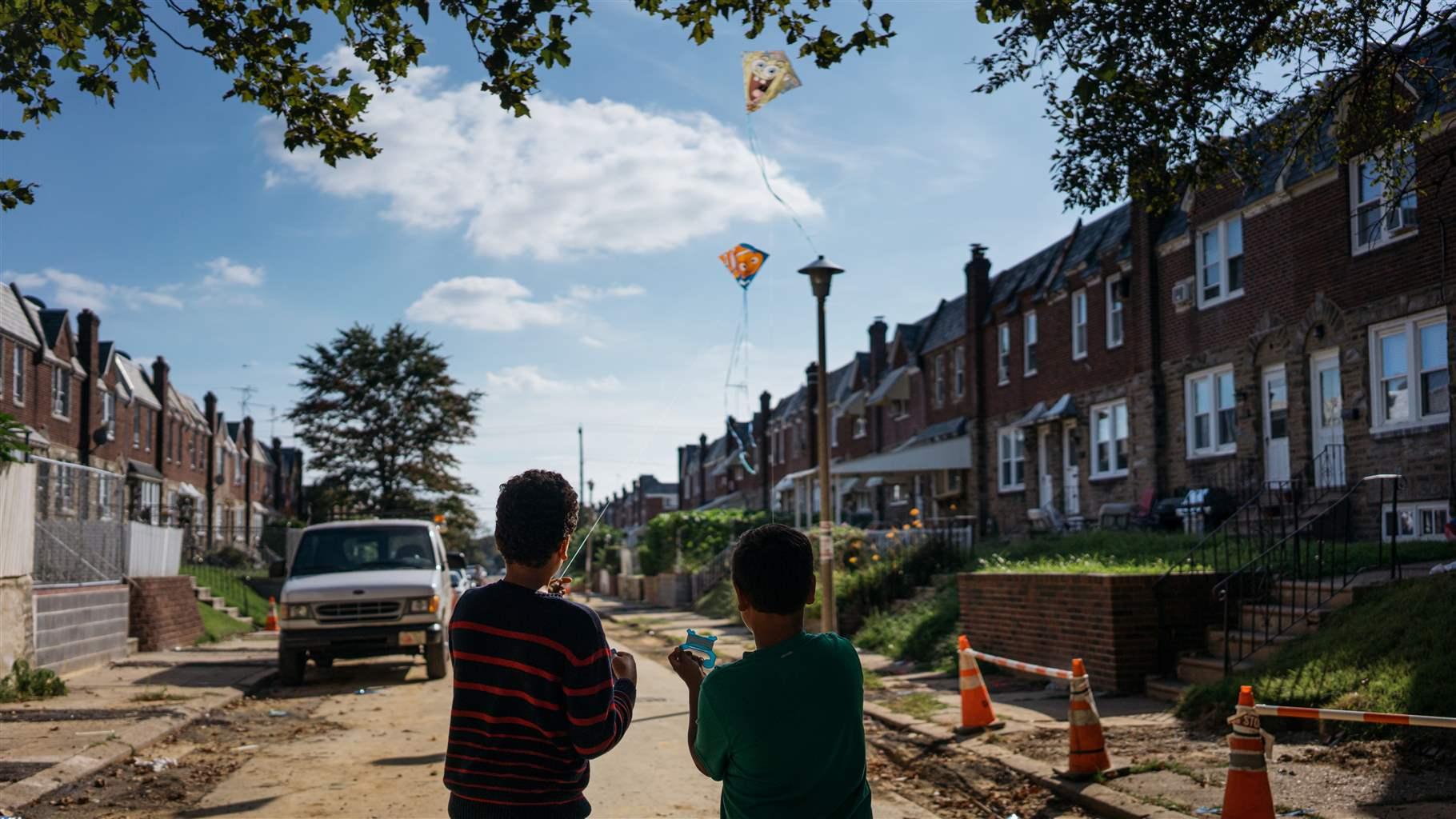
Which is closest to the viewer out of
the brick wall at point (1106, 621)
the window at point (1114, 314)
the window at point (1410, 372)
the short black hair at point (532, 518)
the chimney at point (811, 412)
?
the short black hair at point (532, 518)

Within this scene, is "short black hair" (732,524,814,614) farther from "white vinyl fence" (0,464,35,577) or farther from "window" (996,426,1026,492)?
"window" (996,426,1026,492)

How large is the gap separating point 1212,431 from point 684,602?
18780mm

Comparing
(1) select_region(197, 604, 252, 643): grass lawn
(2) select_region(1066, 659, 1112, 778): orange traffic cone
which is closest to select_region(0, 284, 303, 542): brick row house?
(1) select_region(197, 604, 252, 643): grass lawn

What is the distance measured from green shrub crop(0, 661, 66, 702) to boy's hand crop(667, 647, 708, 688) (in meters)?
11.8

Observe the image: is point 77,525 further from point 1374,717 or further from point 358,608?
point 1374,717

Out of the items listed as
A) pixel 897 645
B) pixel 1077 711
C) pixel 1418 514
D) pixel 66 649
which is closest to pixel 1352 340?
pixel 1418 514

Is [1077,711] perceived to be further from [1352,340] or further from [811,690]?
[1352,340]

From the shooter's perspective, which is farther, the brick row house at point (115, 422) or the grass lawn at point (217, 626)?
the brick row house at point (115, 422)

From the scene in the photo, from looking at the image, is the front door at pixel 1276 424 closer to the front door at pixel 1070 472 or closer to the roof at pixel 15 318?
the front door at pixel 1070 472

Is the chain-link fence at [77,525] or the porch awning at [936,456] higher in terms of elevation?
the porch awning at [936,456]

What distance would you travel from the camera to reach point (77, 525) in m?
16.9

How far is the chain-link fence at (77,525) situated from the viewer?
1552 centimetres

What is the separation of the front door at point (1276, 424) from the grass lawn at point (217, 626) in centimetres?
1837

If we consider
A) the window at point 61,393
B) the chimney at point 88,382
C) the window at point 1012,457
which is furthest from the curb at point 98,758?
the chimney at point 88,382
